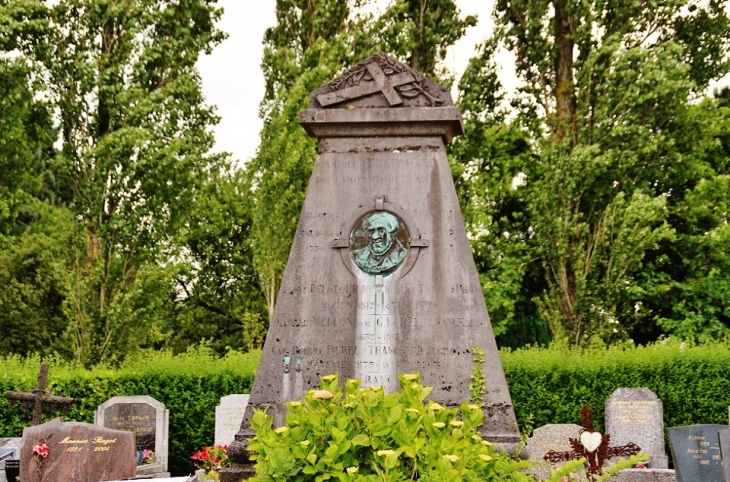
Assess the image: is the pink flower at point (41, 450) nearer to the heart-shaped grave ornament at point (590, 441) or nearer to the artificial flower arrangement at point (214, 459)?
the artificial flower arrangement at point (214, 459)

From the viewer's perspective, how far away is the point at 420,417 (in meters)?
4.33

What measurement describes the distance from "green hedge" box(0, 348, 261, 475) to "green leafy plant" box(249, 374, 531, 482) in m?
10.1

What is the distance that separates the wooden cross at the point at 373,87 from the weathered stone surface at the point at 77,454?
383 cm

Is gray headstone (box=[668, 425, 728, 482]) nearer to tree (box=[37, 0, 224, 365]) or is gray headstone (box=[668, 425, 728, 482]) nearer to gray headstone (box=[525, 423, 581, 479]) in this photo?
gray headstone (box=[525, 423, 581, 479])

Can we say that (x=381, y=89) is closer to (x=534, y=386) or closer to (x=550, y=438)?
(x=550, y=438)

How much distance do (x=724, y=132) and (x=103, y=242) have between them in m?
15.9

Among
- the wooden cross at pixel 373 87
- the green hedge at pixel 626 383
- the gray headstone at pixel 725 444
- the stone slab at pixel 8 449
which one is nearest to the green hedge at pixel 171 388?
the stone slab at pixel 8 449

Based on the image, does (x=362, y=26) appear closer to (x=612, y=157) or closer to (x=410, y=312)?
(x=612, y=157)

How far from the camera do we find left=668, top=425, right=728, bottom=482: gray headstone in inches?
382

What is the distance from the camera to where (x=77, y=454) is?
27.2 ft

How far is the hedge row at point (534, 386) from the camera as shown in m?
14.0

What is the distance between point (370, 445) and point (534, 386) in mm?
10501

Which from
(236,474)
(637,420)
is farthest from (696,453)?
(236,474)

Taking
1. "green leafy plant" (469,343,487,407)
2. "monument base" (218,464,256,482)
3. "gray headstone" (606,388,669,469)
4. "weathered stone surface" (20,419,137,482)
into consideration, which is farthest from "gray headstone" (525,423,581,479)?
"weathered stone surface" (20,419,137,482)
